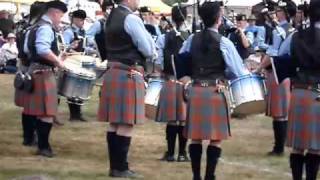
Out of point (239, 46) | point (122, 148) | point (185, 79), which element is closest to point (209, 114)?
point (122, 148)

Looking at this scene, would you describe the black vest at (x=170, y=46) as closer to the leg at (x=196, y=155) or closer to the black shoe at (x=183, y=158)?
the black shoe at (x=183, y=158)

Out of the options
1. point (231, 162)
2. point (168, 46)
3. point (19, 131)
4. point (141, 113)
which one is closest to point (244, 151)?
point (231, 162)

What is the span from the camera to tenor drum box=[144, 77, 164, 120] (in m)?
8.30

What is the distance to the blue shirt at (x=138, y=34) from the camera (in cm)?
664

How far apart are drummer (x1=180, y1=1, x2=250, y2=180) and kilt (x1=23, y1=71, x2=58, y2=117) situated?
6.67 ft

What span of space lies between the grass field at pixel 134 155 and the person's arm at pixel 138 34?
1197 millimetres

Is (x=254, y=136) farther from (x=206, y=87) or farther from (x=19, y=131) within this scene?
(x=206, y=87)

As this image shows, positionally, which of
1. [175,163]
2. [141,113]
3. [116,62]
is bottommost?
[175,163]

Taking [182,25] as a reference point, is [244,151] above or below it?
below

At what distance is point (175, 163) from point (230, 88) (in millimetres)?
939

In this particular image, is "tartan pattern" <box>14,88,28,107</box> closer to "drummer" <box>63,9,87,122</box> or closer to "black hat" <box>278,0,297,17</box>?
"drummer" <box>63,9,87,122</box>

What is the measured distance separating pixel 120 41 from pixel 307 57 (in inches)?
67.1

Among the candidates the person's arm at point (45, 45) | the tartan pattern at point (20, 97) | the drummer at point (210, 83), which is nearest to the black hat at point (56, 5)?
the person's arm at point (45, 45)

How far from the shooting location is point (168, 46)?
8.00 metres
